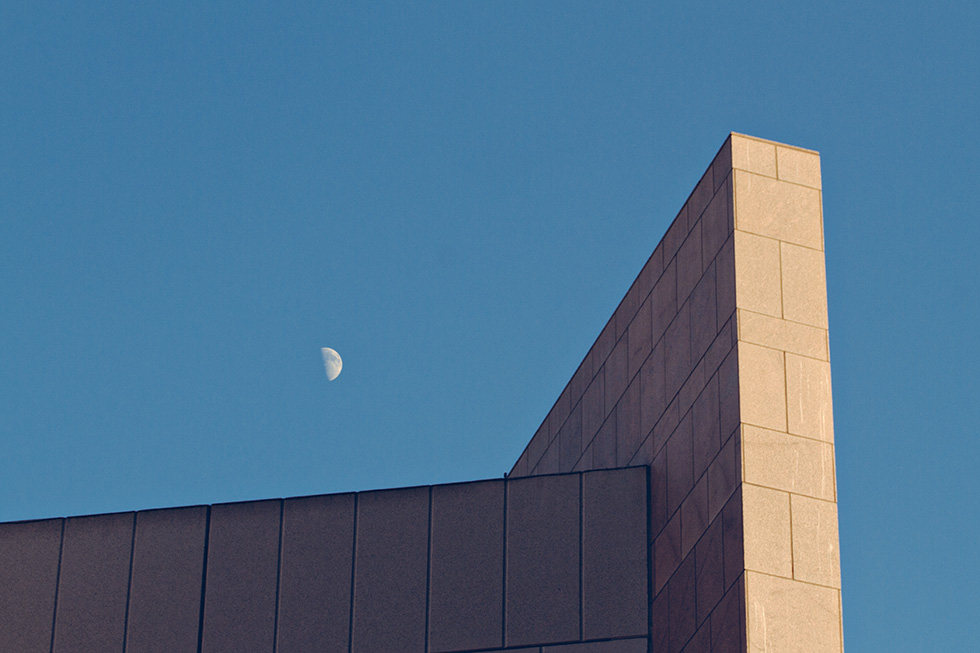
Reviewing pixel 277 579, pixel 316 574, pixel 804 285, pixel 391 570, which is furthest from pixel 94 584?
pixel 804 285

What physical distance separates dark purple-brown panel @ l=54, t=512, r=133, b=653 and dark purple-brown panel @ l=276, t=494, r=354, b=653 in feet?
8.31

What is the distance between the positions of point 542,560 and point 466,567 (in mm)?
1096

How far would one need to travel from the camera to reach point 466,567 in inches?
759

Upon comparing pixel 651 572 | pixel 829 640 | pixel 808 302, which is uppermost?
pixel 808 302

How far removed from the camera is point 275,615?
19625 mm

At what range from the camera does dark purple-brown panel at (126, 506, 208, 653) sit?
65.2ft

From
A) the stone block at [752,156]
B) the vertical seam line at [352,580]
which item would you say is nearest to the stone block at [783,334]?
the stone block at [752,156]

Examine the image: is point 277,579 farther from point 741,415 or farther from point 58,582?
point 741,415

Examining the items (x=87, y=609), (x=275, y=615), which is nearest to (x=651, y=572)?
(x=275, y=615)

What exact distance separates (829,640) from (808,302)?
4370 millimetres

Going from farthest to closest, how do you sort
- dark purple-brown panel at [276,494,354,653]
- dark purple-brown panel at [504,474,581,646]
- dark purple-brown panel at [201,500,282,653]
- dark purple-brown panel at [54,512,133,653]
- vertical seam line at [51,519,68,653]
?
1. vertical seam line at [51,519,68,653]
2. dark purple-brown panel at [54,512,133,653]
3. dark purple-brown panel at [201,500,282,653]
4. dark purple-brown panel at [276,494,354,653]
5. dark purple-brown panel at [504,474,581,646]

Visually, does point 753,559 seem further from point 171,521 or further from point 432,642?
point 171,521

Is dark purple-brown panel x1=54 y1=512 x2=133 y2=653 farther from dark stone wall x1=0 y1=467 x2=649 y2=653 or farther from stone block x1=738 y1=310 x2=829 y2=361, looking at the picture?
stone block x1=738 y1=310 x2=829 y2=361

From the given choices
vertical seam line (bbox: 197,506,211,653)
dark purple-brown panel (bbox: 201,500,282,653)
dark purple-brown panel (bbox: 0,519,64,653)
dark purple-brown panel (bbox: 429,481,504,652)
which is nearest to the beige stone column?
dark purple-brown panel (bbox: 429,481,504,652)
